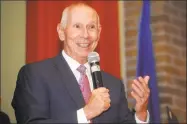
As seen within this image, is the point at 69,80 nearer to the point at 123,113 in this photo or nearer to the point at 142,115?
the point at 123,113

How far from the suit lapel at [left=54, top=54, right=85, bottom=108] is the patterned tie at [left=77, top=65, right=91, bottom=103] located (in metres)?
0.03

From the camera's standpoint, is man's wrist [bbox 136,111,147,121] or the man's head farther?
man's wrist [bbox 136,111,147,121]

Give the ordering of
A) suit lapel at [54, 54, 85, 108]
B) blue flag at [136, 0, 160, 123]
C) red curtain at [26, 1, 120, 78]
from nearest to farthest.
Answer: suit lapel at [54, 54, 85, 108] → blue flag at [136, 0, 160, 123] → red curtain at [26, 1, 120, 78]

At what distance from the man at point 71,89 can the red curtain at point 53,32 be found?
49.5 inches

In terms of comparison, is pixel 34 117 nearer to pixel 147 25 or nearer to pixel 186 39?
pixel 147 25

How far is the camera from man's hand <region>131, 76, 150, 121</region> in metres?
1.98

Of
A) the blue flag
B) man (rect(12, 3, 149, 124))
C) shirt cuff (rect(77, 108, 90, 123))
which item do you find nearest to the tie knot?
man (rect(12, 3, 149, 124))

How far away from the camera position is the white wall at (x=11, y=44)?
327cm

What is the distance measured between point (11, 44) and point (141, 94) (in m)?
1.67

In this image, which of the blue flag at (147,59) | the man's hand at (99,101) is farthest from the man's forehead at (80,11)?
the blue flag at (147,59)

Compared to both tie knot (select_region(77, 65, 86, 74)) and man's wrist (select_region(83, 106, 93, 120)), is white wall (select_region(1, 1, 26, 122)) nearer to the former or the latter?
tie knot (select_region(77, 65, 86, 74))

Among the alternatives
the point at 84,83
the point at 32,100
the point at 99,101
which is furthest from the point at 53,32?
the point at 99,101

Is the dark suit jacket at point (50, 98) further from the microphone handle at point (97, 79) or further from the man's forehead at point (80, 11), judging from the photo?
the man's forehead at point (80, 11)

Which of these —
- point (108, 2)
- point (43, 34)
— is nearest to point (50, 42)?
point (43, 34)
